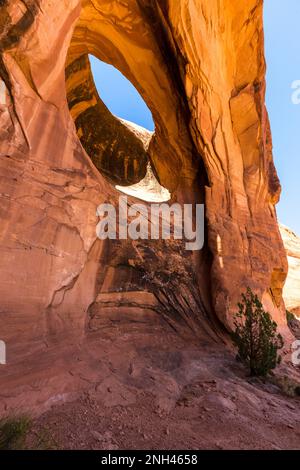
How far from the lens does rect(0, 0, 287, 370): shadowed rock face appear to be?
175 inches

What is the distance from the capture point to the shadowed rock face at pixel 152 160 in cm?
446

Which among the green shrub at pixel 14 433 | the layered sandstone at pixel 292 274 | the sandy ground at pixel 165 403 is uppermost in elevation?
the layered sandstone at pixel 292 274

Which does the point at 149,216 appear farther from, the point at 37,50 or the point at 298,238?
the point at 298,238

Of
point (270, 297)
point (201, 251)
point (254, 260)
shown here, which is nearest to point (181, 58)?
point (201, 251)

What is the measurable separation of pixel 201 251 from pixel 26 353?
5654 millimetres

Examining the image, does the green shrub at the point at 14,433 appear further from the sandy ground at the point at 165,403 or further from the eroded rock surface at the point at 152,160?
the eroded rock surface at the point at 152,160

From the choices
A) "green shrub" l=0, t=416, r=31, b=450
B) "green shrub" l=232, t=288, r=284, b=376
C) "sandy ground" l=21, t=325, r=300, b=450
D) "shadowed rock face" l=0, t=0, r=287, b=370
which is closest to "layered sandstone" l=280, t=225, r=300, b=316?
"shadowed rock face" l=0, t=0, r=287, b=370

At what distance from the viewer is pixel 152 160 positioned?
14289 mm

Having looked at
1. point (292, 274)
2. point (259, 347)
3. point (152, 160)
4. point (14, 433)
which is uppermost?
point (152, 160)

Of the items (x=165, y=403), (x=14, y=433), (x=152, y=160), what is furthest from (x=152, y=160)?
(x=14, y=433)

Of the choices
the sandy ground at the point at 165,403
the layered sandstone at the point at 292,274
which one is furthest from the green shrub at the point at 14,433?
the layered sandstone at the point at 292,274

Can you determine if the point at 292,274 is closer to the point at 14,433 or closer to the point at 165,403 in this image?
the point at 165,403

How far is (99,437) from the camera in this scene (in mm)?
3170
